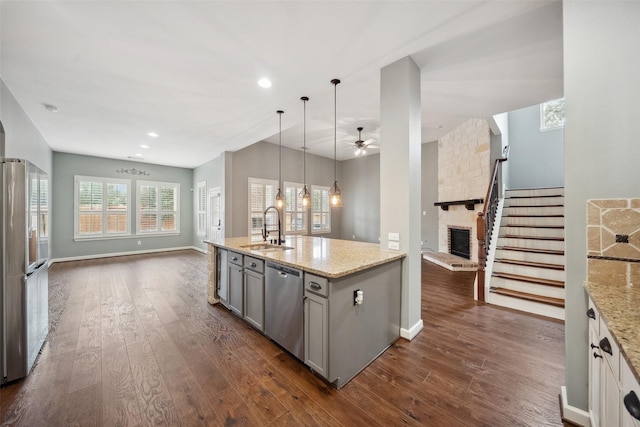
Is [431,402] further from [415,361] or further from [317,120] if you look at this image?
[317,120]

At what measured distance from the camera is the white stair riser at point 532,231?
387 cm

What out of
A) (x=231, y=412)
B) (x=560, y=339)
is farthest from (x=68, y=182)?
(x=560, y=339)

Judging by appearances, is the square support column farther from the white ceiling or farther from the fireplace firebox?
the fireplace firebox

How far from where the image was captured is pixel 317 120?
4.62 meters

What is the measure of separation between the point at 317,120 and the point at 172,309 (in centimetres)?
399

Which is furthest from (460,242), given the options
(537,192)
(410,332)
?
(410,332)

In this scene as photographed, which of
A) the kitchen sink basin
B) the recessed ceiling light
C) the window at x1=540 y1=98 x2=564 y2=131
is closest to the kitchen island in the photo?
the kitchen sink basin

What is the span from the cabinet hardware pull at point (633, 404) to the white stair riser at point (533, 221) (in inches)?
175

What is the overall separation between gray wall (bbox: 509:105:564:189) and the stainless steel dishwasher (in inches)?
279

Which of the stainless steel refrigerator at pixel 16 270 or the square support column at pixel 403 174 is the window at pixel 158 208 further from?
the square support column at pixel 403 174

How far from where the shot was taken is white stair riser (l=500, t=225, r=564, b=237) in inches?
152

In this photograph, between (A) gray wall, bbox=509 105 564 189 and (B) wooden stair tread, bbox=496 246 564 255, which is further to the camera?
(A) gray wall, bbox=509 105 564 189

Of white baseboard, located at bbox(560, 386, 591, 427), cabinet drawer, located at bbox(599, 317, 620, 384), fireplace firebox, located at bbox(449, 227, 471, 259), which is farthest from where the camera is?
fireplace firebox, located at bbox(449, 227, 471, 259)

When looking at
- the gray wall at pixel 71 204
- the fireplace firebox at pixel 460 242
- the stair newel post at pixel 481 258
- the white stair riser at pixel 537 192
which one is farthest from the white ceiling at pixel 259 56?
the fireplace firebox at pixel 460 242
